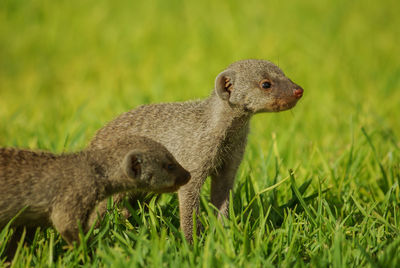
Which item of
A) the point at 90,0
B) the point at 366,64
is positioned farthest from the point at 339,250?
the point at 90,0

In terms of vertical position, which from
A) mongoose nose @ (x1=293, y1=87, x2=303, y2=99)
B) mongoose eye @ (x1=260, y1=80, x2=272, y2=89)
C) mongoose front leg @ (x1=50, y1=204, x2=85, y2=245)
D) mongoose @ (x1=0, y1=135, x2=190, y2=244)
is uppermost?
mongoose eye @ (x1=260, y1=80, x2=272, y2=89)

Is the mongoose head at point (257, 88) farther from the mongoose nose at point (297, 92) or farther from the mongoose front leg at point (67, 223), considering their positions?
the mongoose front leg at point (67, 223)

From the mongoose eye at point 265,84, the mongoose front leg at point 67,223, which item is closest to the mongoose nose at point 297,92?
the mongoose eye at point 265,84

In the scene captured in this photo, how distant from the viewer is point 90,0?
40.8 ft

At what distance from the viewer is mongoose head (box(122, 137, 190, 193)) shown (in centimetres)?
425

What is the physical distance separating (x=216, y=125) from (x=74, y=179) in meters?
1.44

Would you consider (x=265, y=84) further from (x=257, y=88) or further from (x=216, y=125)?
(x=216, y=125)

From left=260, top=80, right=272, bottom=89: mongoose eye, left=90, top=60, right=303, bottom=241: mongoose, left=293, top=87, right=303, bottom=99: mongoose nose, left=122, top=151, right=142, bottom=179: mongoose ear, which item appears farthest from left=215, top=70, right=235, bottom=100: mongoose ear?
left=122, top=151, right=142, bottom=179: mongoose ear

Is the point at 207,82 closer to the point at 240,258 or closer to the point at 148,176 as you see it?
the point at 148,176

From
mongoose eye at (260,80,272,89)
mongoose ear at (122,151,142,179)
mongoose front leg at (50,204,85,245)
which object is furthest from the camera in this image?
mongoose eye at (260,80,272,89)

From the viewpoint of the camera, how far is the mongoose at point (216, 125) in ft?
16.0

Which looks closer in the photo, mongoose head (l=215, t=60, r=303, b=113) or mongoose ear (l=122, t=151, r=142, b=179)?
mongoose ear (l=122, t=151, r=142, b=179)

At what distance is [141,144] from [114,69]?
567 cm

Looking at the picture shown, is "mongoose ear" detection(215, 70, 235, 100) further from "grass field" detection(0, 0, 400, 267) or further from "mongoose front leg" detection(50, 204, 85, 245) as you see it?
"mongoose front leg" detection(50, 204, 85, 245)
